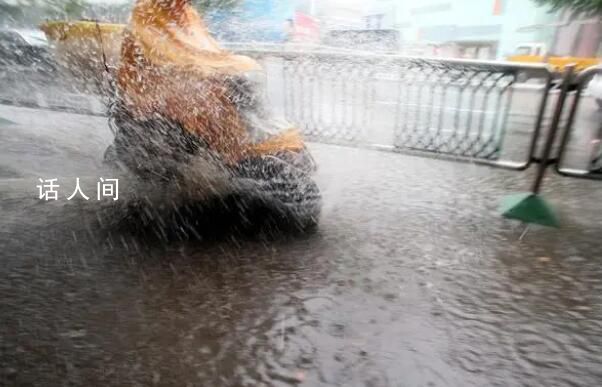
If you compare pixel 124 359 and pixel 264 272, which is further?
pixel 264 272

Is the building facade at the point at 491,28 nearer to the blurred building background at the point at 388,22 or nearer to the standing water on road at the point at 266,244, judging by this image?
the blurred building background at the point at 388,22

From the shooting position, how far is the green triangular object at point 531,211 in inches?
150

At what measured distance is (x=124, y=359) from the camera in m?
2.17

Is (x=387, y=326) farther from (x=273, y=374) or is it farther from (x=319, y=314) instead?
(x=273, y=374)

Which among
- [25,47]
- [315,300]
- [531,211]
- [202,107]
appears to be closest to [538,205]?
[531,211]

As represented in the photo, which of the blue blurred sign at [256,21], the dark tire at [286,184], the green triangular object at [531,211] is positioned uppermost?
the blue blurred sign at [256,21]

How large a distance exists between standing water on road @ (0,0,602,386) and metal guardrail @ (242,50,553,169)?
1.8 inches

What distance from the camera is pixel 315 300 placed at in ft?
8.73

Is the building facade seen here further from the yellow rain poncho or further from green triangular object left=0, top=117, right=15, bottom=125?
the yellow rain poncho

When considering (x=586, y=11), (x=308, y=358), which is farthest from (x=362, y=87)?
(x=586, y=11)

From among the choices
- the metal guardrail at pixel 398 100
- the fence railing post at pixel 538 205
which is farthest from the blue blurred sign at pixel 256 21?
the fence railing post at pixel 538 205

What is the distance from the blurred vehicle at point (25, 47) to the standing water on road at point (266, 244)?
3.52 metres

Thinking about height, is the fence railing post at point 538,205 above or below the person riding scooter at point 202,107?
below

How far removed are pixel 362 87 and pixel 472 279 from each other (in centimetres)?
362
